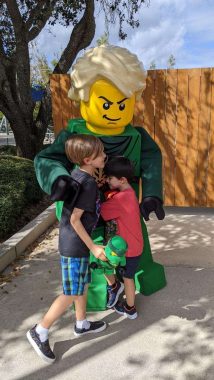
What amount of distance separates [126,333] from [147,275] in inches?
24.9

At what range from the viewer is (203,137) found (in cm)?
553

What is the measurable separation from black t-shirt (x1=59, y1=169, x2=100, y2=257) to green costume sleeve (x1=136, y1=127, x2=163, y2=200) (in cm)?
65

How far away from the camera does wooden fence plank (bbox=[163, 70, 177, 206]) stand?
5445 millimetres

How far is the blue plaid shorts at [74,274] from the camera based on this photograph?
248cm

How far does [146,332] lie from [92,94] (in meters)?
1.82

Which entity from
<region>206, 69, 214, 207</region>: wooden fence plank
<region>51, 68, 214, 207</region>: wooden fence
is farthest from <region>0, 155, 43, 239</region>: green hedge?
<region>206, 69, 214, 207</region>: wooden fence plank

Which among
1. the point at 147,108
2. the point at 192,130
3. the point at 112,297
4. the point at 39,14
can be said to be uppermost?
the point at 39,14

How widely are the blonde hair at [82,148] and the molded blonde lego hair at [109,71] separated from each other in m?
0.60

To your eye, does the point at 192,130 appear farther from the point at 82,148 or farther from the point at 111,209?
the point at 82,148

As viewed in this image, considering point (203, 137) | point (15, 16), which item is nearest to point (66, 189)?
point (203, 137)

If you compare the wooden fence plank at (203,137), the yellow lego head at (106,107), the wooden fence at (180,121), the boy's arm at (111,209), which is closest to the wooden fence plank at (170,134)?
the wooden fence at (180,121)

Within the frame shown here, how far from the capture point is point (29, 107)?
7.76 m

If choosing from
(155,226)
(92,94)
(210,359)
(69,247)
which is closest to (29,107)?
(155,226)

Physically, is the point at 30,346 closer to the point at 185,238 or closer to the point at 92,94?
the point at 92,94
